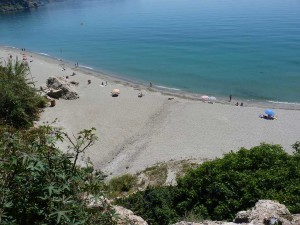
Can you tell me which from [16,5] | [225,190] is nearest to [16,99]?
[225,190]

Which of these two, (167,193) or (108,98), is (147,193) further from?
(108,98)

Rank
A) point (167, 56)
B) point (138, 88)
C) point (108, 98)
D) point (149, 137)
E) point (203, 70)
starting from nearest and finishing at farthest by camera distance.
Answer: point (149, 137)
point (108, 98)
point (138, 88)
point (203, 70)
point (167, 56)

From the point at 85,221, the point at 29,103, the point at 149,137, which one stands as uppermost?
the point at 85,221

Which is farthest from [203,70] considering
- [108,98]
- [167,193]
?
[167,193]

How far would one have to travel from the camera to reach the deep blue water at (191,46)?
51.0 m

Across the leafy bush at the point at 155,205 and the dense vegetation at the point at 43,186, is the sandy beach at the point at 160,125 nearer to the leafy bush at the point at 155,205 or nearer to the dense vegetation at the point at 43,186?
the leafy bush at the point at 155,205

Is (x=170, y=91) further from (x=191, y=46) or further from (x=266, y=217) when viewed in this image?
(x=266, y=217)

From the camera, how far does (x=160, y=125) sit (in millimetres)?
34750

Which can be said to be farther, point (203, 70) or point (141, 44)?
point (141, 44)

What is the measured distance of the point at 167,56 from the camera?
65500 mm

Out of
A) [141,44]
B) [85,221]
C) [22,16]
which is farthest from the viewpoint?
[22,16]

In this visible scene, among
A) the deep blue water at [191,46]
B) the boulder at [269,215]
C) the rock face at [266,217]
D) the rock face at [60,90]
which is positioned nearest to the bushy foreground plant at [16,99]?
the rock face at [60,90]

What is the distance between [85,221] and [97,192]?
0.69m

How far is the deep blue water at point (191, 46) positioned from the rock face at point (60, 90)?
15.0m
